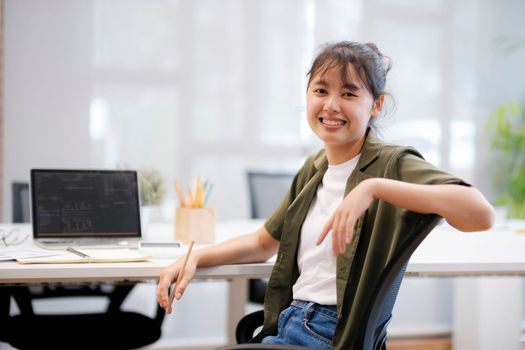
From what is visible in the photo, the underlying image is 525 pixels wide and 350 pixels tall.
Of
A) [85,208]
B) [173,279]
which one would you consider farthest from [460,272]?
[85,208]

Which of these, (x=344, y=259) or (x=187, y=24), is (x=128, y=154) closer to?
(x=187, y=24)

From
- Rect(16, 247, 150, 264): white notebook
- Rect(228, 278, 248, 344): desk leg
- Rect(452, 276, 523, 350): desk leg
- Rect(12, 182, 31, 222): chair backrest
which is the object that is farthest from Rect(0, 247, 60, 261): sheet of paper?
Rect(452, 276, 523, 350): desk leg

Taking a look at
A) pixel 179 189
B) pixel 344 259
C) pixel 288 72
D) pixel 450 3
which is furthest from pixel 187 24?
pixel 344 259

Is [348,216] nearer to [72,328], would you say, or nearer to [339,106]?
[339,106]

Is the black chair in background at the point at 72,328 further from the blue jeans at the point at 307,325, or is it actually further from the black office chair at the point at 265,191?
the black office chair at the point at 265,191

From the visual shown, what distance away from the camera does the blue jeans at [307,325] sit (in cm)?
134

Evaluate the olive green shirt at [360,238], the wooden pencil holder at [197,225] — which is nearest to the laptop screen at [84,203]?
the wooden pencil holder at [197,225]

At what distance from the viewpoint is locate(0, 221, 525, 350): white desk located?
4.87 feet

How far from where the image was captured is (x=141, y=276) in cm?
151

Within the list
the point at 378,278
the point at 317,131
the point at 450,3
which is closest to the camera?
the point at 378,278

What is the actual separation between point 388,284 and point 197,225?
34.6 inches

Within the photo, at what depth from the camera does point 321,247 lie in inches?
56.6

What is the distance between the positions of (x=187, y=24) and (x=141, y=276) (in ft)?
7.98

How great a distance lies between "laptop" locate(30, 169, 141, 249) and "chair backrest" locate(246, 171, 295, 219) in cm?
119
